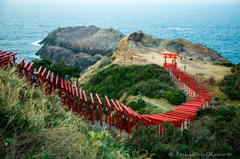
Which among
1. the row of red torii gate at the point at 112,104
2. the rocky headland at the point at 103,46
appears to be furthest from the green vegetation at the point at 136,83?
the rocky headland at the point at 103,46

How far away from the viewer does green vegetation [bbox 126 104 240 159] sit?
23.3ft

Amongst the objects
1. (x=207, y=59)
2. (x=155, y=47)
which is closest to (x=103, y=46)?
(x=155, y=47)

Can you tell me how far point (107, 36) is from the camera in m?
73.7

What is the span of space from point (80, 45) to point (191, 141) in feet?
204

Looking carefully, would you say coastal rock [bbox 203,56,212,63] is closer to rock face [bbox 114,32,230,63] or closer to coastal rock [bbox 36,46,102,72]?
rock face [bbox 114,32,230,63]

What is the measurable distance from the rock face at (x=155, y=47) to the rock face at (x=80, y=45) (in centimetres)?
1762

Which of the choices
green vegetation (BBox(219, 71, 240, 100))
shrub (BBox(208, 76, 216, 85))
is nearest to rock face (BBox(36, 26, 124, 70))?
shrub (BBox(208, 76, 216, 85))

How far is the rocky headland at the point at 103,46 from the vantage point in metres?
34.7

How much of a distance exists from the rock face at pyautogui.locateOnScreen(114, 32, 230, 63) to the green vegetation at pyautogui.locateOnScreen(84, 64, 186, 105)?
7010 millimetres

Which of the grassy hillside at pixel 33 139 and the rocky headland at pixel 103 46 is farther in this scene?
the rocky headland at pixel 103 46

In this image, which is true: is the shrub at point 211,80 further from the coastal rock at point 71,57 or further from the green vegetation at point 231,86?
the coastal rock at point 71,57

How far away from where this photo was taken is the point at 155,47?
37.7 metres

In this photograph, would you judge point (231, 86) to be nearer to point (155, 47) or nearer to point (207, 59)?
point (155, 47)

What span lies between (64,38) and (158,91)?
62389mm
